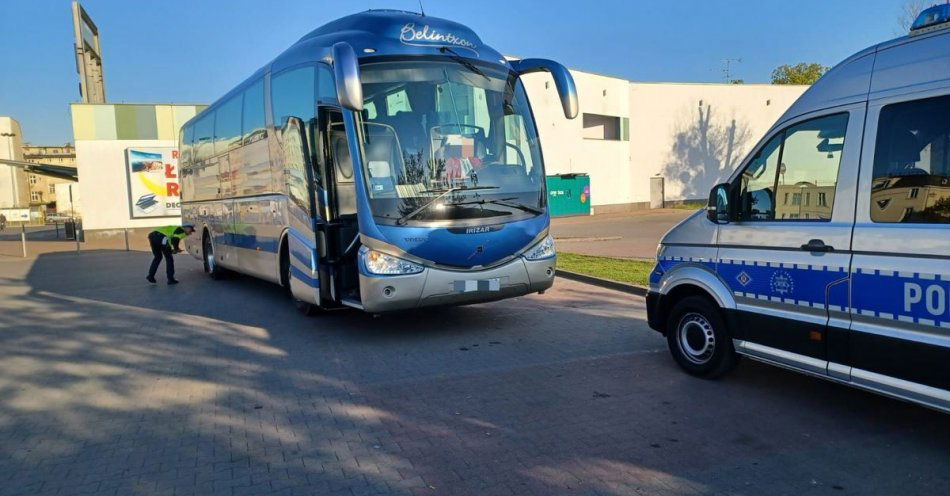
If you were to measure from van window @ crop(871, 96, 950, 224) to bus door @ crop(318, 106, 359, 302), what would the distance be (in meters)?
5.45

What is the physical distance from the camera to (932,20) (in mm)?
4203

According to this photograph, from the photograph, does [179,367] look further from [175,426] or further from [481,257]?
[481,257]

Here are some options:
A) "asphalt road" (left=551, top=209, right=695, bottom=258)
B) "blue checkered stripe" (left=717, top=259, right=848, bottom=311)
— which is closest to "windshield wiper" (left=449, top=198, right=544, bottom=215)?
"blue checkered stripe" (left=717, top=259, right=848, bottom=311)

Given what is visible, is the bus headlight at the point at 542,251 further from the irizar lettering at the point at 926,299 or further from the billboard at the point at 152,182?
the billboard at the point at 152,182

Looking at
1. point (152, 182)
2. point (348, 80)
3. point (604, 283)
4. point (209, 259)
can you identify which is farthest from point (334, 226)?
point (152, 182)

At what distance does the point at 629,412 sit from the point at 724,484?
125 centimetres

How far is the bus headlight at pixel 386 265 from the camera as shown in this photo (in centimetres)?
699

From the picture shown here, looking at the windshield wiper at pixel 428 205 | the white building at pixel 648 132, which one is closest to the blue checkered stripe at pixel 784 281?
the windshield wiper at pixel 428 205

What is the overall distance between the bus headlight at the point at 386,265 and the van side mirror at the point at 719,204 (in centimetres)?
326

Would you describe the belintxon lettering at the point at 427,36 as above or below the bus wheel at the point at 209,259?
above

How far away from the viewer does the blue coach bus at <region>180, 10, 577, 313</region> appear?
7.07 m

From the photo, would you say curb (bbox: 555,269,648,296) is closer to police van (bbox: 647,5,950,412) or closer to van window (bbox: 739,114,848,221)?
police van (bbox: 647,5,950,412)

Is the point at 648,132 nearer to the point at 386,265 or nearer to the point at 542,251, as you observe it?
the point at 542,251

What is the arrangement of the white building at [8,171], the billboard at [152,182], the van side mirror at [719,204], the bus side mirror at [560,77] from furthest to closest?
the white building at [8,171] < the billboard at [152,182] < the bus side mirror at [560,77] < the van side mirror at [719,204]
